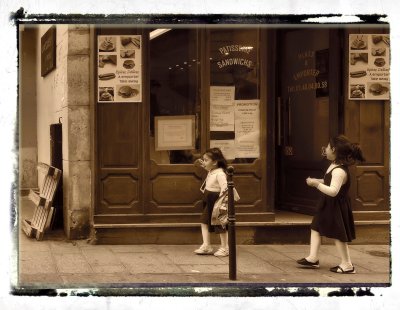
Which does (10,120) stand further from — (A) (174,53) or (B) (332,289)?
(A) (174,53)

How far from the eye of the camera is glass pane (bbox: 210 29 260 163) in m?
10.6

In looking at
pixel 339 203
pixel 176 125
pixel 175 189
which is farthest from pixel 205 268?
pixel 176 125

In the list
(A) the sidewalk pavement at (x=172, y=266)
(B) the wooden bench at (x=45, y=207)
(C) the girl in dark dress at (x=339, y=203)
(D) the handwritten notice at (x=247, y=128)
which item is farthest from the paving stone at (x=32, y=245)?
(C) the girl in dark dress at (x=339, y=203)

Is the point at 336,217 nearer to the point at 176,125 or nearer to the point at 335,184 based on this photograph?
the point at 335,184

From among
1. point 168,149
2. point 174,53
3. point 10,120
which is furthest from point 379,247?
point 10,120

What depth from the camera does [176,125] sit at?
10.6 m

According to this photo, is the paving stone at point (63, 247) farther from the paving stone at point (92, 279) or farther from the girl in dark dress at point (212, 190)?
the girl in dark dress at point (212, 190)

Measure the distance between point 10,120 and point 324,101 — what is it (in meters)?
5.74

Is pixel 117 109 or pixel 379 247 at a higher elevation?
pixel 117 109

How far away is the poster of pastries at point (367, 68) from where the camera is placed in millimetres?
10648

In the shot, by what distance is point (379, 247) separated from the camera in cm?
1055

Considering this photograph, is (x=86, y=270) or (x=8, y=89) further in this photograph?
(x=86, y=270)

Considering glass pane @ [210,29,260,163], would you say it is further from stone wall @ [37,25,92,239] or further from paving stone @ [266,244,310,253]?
stone wall @ [37,25,92,239]

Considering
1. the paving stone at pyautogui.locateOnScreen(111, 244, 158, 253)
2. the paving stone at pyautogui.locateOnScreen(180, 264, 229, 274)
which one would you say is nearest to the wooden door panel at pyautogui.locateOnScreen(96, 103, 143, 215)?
the paving stone at pyautogui.locateOnScreen(111, 244, 158, 253)
